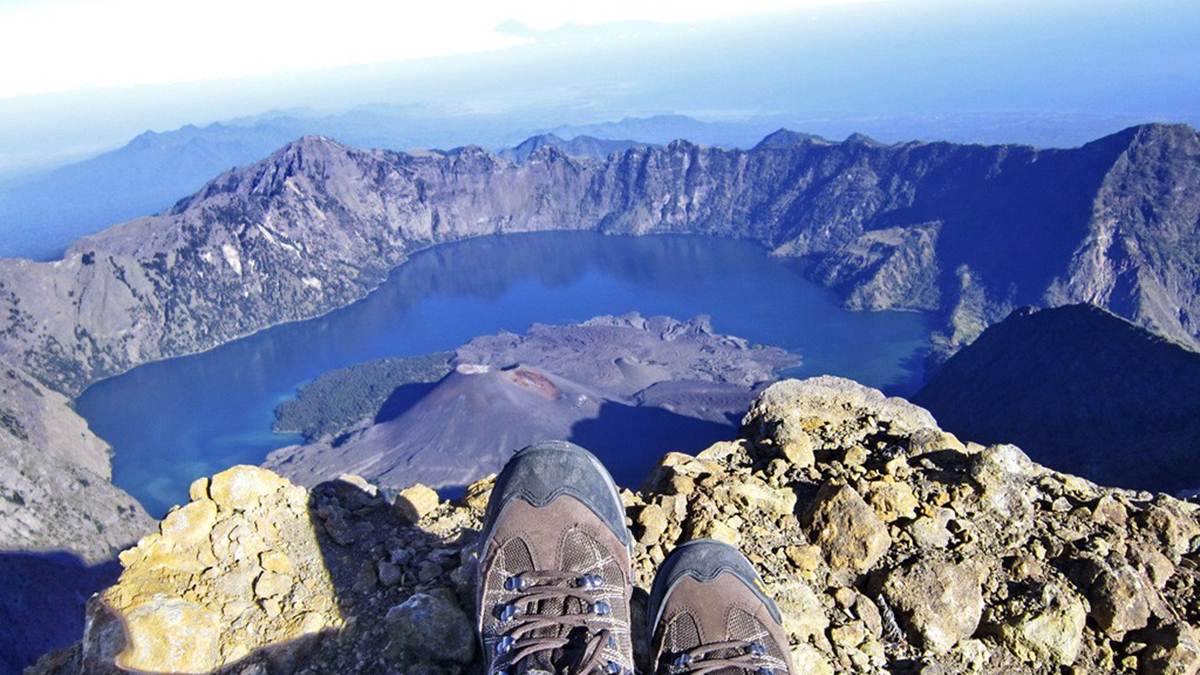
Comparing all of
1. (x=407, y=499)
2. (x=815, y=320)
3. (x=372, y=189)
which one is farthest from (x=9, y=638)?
(x=372, y=189)

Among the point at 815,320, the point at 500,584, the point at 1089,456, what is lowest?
the point at 815,320

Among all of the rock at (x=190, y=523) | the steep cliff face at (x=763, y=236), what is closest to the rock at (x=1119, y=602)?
the rock at (x=190, y=523)

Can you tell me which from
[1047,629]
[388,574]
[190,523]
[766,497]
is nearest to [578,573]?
[388,574]

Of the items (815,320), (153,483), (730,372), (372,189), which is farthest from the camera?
(372,189)

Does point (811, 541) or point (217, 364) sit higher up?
point (811, 541)

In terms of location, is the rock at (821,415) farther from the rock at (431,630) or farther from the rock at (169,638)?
the rock at (169,638)

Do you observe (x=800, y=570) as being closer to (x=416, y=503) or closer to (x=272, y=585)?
(x=416, y=503)

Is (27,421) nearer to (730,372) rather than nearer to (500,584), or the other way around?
(730,372)
